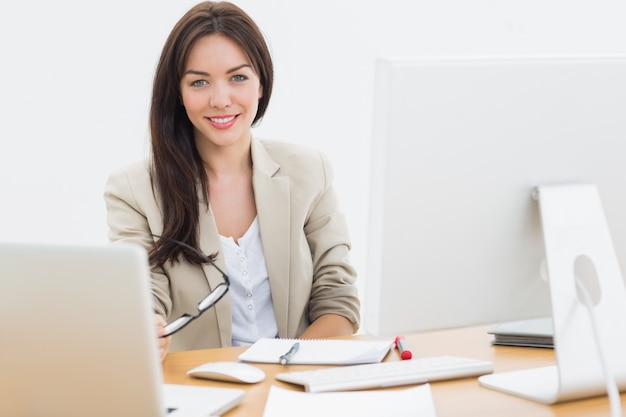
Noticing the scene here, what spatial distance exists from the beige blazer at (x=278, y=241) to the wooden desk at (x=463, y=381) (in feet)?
1.26

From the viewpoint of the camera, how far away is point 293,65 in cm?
401

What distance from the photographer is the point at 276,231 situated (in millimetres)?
2314

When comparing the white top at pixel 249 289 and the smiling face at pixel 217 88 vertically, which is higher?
the smiling face at pixel 217 88

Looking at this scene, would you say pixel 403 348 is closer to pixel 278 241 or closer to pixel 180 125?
pixel 278 241

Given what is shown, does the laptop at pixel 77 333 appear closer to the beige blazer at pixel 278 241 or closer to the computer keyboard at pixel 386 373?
the computer keyboard at pixel 386 373

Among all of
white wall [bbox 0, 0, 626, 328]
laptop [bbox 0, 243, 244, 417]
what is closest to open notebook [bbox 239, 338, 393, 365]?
laptop [bbox 0, 243, 244, 417]

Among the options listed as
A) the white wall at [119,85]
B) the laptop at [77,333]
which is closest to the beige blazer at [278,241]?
the laptop at [77,333]

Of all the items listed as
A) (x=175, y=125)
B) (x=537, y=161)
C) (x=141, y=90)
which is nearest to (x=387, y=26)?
(x=141, y=90)

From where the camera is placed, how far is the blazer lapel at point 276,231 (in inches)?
90.6

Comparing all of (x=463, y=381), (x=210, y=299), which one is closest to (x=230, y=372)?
(x=210, y=299)

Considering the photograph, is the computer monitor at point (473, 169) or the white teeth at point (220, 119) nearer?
the computer monitor at point (473, 169)

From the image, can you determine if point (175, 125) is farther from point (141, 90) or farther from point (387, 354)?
point (141, 90)

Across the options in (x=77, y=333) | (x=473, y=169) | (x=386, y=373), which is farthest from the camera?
(x=386, y=373)

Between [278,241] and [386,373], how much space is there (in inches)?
31.3
